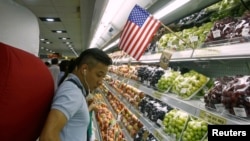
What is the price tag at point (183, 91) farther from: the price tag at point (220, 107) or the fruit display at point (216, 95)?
the price tag at point (220, 107)

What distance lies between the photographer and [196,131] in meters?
2.09

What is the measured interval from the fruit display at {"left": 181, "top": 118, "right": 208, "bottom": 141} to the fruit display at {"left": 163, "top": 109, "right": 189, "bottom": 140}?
0.12m

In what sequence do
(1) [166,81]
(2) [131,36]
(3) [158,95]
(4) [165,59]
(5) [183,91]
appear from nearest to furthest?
(5) [183,91]
(4) [165,59]
(3) [158,95]
(1) [166,81]
(2) [131,36]

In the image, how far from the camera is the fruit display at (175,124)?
2.33m

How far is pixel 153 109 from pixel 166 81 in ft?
1.32

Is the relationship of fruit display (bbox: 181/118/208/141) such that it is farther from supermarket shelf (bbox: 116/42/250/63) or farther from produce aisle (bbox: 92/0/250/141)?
supermarket shelf (bbox: 116/42/250/63)

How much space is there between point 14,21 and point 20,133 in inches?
74.8

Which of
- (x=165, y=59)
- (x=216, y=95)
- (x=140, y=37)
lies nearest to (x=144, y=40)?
(x=140, y=37)

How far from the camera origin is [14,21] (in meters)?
3.10

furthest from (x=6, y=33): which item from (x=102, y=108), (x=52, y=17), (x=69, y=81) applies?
(x=52, y=17)

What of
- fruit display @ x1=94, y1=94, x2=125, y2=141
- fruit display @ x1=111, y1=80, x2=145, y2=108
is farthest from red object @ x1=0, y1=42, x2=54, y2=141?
fruit display @ x1=94, y1=94, x2=125, y2=141

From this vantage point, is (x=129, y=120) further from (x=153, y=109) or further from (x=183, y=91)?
(x=183, y=91)

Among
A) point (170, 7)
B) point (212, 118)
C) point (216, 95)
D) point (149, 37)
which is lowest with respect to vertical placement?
point (212, 118)

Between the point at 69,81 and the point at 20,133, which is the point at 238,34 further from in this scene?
the point at 20,133
